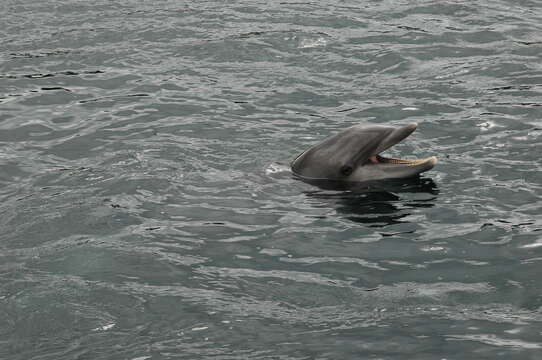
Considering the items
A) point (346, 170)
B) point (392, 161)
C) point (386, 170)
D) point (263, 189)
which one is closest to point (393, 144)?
point (386, 170)

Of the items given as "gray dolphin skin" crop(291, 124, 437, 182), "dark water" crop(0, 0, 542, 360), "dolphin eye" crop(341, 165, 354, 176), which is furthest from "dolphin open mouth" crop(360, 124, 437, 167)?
"dark water" crop(0, 0, 542, 360)

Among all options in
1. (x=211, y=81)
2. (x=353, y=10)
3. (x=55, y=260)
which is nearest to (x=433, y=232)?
(x=55, y=260)

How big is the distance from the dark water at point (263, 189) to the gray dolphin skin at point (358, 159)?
239 mm

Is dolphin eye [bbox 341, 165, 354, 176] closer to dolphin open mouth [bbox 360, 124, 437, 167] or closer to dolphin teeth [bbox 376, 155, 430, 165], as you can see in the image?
dolphin open mouth [bbox 360, 124, 437, 167]

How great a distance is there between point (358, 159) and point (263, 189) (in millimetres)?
971

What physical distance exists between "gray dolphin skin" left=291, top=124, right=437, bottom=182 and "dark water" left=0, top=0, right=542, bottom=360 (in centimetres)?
24

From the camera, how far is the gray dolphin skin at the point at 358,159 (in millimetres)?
9367

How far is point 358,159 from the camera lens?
945 cm

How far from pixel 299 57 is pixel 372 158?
458cm

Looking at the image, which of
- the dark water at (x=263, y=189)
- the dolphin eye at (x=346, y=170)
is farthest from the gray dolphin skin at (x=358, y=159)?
the dark water at (x=263, y=189)

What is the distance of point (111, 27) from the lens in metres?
15.7

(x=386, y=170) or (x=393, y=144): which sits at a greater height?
(x=393, y=144)

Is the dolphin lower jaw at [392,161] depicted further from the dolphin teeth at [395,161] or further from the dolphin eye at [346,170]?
the dolphin eye at [346,170]

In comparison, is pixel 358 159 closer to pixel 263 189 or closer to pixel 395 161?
pixel 395 161
